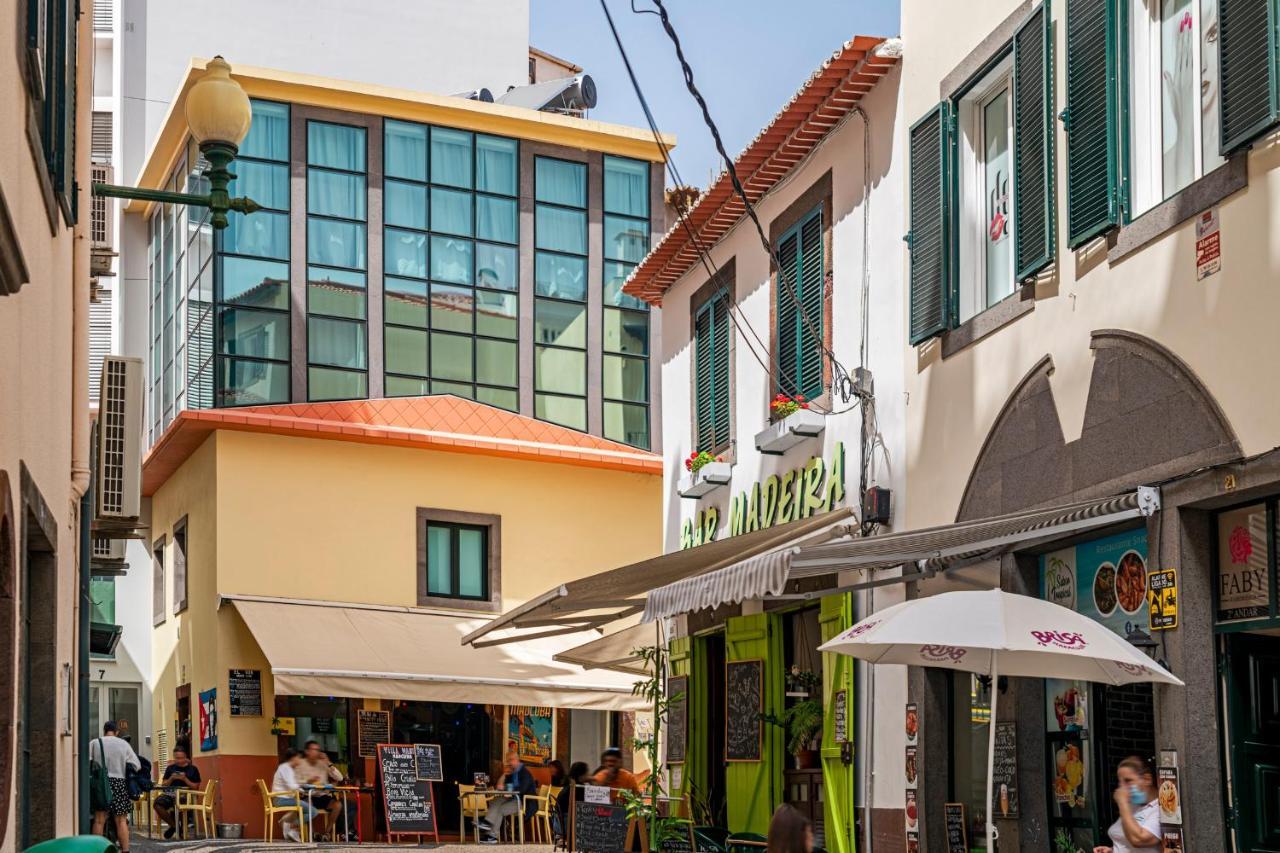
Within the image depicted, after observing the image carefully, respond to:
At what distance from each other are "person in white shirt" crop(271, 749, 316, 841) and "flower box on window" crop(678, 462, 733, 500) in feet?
22.3

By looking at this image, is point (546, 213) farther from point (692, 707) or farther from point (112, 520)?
point (112, 520)

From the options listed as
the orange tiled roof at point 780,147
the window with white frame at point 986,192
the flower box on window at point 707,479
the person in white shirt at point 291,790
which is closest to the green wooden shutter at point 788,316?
the orange tiled roof at point 780,147

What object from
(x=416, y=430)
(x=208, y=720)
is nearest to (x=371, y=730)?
(x=208, y=720)

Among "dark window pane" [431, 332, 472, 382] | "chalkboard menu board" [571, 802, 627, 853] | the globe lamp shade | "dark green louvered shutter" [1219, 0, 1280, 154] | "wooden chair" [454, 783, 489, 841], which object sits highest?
"dark window pane" [431, 332, 472, 382]

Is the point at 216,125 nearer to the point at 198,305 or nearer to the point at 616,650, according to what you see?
the point at 616,650

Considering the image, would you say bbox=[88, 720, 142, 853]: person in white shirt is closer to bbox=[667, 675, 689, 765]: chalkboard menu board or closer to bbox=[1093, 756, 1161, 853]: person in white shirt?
bbox=[667, 675, 689, 765]: chalkboard menu board

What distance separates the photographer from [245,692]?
24.3 m

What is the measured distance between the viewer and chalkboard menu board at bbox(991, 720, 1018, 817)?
11.8 m

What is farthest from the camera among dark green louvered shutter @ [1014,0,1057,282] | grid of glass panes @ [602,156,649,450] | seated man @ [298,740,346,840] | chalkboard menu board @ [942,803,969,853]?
grid of glass panes @ [602,156,649,450]

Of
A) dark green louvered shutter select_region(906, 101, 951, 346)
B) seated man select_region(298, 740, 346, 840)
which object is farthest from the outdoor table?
dark green louvered shutter select_region(906, 101, 951, 346)

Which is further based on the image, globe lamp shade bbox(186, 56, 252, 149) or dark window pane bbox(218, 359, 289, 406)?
dark window pane bbox(218, 359, 289, 406)

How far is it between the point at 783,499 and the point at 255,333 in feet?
38.0

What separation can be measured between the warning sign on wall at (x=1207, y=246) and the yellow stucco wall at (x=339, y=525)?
1746 centimetres

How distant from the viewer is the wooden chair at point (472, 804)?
76.8ft
